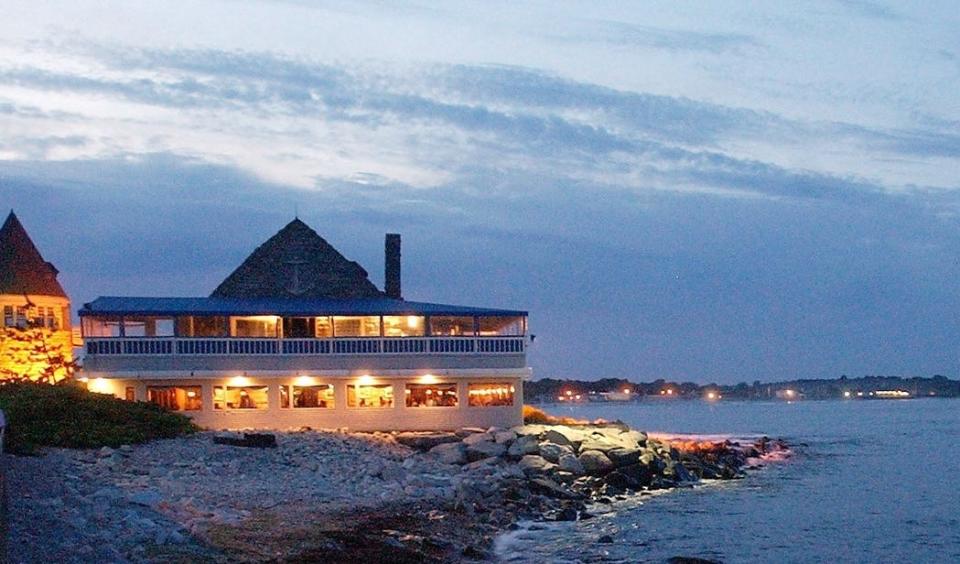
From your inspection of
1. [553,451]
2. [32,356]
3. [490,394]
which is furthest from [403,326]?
[32,356]

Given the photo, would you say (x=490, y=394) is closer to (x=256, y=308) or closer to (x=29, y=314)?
(x=256, y=308)

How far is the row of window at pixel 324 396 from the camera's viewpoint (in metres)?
43.7

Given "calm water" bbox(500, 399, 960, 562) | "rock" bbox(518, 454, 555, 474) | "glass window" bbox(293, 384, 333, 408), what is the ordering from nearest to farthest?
1. "calm water" bbox(500, 399, 960, 562)
2. "rock" bbox(518, 454, 555, 474)
3. "glass window" bbox(293, 384, 333, 408)

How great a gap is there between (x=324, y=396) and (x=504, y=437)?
7409mm

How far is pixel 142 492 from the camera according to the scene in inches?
1046

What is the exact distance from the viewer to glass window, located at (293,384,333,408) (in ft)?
146

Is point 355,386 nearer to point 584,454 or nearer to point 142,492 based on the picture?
point 584,454

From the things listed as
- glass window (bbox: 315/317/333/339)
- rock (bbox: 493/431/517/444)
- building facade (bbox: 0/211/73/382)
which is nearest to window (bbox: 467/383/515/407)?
rock (bbox: 493/431/517/444)

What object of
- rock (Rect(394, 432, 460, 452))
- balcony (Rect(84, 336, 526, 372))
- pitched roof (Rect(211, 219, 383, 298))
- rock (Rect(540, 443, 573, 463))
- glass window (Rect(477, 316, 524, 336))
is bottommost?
rock (Rect(540, 443, 573, 463))

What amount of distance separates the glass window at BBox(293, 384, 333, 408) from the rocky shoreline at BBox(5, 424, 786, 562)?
7.25 ft

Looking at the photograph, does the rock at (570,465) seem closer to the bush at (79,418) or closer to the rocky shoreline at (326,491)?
the rocky shoreline at (326,491)

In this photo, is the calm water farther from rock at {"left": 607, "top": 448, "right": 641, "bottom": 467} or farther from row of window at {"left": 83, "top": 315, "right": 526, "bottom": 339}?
row of window at {"left": 83, "top": 315, "right": 526, "bottom": 339}

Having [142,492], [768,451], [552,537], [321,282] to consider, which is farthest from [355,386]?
[768,451]

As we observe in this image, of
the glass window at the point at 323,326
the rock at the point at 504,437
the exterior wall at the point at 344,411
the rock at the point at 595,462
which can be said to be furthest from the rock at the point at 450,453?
the glass window at the point at 323,326
